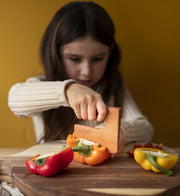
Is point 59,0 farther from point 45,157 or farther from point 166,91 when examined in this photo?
point 45,157

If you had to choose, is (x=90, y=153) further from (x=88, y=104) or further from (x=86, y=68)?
(x=86, y=68)

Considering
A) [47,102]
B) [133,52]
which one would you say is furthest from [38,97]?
[133,52]

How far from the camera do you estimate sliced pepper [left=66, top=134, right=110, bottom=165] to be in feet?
2.52

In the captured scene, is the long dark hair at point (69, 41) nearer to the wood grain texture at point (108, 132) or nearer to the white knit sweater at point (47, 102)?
the white knit sweater at point (47, 102)

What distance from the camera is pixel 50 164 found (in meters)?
0.68

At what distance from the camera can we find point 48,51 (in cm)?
131

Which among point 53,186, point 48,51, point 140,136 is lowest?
point 140,136

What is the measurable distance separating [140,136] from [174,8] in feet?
2.84

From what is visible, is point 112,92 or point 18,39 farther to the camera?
point 18,39

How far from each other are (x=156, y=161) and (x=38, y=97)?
0.55 metres

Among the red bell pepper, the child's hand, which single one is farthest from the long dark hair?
the red bell pepper

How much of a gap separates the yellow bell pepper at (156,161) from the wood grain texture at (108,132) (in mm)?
78

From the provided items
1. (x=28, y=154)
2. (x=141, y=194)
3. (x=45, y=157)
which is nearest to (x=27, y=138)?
(x=28, y=154)

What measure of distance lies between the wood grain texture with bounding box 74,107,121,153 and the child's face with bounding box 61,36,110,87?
0.45 m
